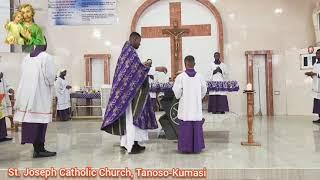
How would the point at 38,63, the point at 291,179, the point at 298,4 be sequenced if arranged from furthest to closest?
the point at 298,4 → the point at 38,63 → the point at 291,179

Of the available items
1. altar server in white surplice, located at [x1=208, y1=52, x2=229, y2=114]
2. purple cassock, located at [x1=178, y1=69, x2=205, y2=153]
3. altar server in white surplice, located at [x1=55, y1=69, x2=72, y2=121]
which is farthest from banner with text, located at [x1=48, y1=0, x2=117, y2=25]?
purple cassock, located at [x1=178, y1=69, x2=205, y2=153]

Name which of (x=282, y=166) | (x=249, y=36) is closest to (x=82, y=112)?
(x=249, y=36)

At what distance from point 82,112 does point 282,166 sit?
8613 millimetres

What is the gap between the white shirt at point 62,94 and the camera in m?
11.0

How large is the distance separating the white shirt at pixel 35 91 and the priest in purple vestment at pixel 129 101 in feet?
2.65

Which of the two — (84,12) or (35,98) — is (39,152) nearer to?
(35,98)

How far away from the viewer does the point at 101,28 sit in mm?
12016

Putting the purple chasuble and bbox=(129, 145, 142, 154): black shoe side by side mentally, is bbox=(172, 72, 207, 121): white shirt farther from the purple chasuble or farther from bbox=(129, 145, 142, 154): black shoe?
bbox=(129, 145, 142, 154): black shoe

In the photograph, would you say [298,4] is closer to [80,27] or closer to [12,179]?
[80,27]

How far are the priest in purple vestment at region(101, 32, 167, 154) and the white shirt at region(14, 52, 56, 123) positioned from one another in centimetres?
81

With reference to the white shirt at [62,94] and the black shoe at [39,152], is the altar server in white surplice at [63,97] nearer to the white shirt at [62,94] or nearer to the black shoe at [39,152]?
the white shirt at [62,94]

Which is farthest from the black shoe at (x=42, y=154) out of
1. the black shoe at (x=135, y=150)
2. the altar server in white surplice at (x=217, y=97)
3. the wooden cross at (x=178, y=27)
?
the wooden cross at (x=178, y=27)

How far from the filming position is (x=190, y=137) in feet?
16.8

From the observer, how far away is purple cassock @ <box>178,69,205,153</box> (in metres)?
5.11
